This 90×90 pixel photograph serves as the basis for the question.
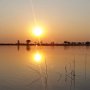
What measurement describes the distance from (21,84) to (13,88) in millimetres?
1239

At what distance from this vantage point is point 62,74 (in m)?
18.6

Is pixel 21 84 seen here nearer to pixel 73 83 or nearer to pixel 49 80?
pixel 49 80

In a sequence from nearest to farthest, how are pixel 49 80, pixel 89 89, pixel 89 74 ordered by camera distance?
pixel 89 89
pixel 49 80
pixel 89 74

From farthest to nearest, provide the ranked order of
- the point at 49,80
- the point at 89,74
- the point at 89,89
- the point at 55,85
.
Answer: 1. the point at 89,74
2. the point at 49,80
3. the point at 55,85
4. the point at 89,89

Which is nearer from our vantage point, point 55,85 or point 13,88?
point 13,88

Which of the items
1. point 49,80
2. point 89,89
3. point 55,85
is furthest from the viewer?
point 49,80

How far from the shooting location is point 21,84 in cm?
1495

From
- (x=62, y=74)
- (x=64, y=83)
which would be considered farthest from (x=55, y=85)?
(x=62, y=74)

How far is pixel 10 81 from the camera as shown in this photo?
51.5ft

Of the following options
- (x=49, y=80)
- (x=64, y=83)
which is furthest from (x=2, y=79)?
(x=64, y=83)

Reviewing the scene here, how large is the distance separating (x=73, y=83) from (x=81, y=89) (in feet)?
4.91

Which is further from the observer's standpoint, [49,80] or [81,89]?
[49,80]

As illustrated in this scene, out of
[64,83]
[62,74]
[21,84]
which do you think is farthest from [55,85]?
[62,74]

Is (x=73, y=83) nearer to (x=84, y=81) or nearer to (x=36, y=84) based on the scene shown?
(x=84, y=81)
